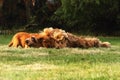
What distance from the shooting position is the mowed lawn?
6.94 metres

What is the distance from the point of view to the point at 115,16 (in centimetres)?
2295

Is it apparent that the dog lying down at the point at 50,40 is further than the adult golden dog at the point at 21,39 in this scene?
No

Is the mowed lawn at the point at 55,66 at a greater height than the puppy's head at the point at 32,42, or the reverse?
the mowed lawn at the point at 55,66

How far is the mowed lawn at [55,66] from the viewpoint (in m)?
6.94

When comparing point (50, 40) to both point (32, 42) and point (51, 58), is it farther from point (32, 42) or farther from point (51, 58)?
point (51, 58)

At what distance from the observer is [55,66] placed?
27.4ft

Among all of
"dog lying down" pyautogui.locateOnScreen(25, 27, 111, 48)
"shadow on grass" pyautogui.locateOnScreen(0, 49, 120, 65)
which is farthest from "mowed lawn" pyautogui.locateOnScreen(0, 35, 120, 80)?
"dog lying down" pyautogui.locateOnScreen(25, 27, 111, 48)

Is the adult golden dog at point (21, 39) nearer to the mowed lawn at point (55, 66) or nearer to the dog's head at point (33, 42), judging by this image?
the dog's head at point (33, 42)

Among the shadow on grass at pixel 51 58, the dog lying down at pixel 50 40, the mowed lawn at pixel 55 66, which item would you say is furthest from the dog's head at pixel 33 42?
the shadow on grass at pixel 51 58

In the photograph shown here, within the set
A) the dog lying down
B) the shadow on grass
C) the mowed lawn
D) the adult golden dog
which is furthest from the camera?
the adult golden dog

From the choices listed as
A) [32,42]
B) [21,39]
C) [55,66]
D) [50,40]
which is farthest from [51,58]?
[21,39]

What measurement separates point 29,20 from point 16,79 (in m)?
19.1

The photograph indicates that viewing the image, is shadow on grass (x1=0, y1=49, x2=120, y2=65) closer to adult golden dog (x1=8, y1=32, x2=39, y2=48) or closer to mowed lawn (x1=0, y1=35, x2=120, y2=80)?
mowed lawn (x1=0, y1=35, x2=120, y2=80)

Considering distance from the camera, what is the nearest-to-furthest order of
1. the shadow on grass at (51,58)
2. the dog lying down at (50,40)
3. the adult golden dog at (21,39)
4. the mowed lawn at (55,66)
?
the mowed lawn at (55,66), the shadow on grass at (51,58), the dog lying down at (50,40), the adult golden dog at (21,39)
